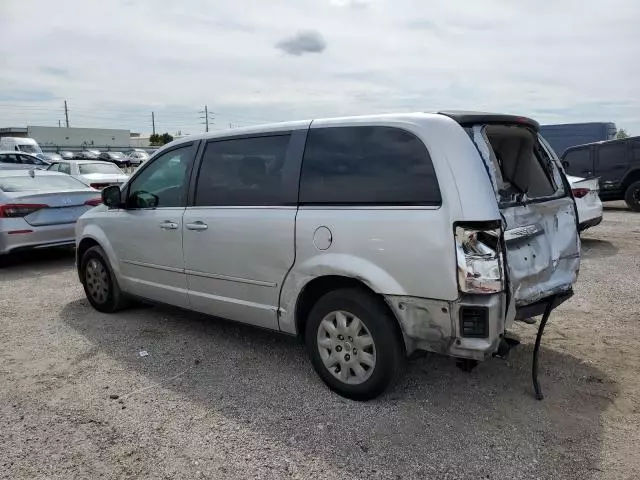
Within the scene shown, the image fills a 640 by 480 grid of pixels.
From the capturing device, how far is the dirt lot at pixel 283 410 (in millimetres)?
2850

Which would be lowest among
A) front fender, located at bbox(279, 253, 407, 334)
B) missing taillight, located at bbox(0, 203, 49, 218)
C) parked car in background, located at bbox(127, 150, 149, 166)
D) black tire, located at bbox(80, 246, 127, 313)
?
black tire, located at bbox(80, 246, 127, 313)

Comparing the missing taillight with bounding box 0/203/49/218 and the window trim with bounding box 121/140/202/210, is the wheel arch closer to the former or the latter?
the window trim with bounding box 121/140/202/210

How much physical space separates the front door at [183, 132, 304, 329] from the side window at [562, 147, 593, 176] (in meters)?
11.4

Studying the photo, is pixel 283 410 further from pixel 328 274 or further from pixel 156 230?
pixel 156 230

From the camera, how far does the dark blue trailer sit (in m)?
22.4

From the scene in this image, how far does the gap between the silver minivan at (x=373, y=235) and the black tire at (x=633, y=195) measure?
10528mm

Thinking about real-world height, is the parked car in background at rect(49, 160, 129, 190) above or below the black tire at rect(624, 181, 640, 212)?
above

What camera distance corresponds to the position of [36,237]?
756cm

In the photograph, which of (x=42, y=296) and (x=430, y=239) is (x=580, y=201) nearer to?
(x=430, y=239)

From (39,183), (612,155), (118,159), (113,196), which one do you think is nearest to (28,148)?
(118,159)

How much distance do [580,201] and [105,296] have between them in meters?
6.95

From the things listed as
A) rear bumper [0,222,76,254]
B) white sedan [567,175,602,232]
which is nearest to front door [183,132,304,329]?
rear bumper [0,222,76,254]

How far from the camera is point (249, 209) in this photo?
3.96 metres

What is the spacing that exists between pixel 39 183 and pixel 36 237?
1.18 metres
